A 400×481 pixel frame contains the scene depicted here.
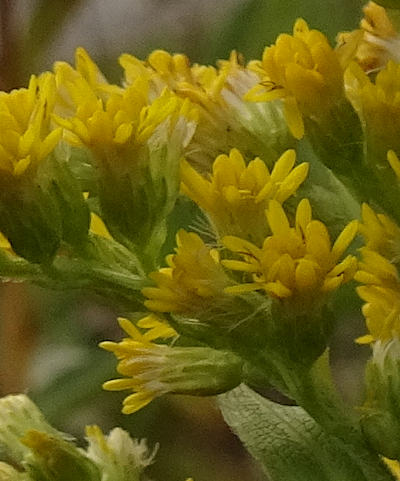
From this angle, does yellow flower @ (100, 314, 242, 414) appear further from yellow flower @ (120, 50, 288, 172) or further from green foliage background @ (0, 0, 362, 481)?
green foliage background @ (0, 0, 362, 481)

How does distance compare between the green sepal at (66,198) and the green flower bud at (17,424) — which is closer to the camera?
the green sepal at (66,198)

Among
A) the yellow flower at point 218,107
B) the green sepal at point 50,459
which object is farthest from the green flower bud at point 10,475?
the yellow flower at point 218,107

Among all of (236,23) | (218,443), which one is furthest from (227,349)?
(218,443)

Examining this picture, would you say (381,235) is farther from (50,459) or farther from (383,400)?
(50,459)

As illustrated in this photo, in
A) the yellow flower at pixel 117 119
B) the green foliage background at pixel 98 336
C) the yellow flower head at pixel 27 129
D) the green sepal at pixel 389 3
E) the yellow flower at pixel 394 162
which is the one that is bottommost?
the green foliage background at pixel 98 336

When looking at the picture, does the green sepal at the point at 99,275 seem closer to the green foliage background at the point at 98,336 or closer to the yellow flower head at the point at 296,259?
the yellow flower head at the point at 296,259

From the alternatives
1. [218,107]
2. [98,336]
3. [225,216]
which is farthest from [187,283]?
[98,336]
